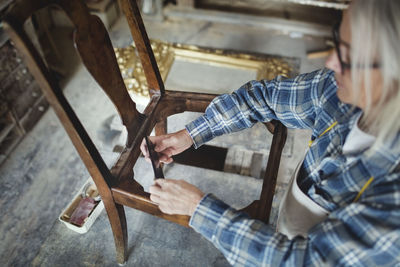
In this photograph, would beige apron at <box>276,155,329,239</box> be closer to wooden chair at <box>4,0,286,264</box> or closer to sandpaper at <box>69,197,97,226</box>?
wooden chair at <box>4,0,286,264</box>

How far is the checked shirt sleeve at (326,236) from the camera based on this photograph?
0.94m

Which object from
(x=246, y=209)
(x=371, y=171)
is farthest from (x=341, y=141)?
(x=246, y=209)

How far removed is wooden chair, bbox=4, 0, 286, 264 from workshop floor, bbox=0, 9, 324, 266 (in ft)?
0.85

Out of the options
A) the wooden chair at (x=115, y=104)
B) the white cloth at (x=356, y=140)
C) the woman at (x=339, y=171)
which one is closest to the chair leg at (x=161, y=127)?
the wooden chair at (x=115, y=104)

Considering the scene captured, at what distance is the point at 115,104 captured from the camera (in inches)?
57.6

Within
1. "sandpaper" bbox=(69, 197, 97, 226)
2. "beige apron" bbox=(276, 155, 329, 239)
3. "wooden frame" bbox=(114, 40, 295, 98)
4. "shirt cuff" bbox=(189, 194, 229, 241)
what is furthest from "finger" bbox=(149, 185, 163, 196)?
"wooden frame" bbox=(114, 40, 295, 98)

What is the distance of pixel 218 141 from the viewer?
2.49 metres

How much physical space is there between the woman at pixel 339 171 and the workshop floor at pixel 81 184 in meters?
0.77

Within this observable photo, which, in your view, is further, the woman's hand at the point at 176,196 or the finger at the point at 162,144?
the finger at the point at 162,144

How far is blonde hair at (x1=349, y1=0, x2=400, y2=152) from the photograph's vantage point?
86 cm

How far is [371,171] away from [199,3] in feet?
12.7

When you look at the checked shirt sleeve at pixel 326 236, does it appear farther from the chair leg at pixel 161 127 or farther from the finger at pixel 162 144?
the chair leg at pixel 161 127

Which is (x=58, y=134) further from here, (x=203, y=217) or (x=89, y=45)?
(x=203, y=217)

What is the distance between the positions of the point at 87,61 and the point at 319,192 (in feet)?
3.49
